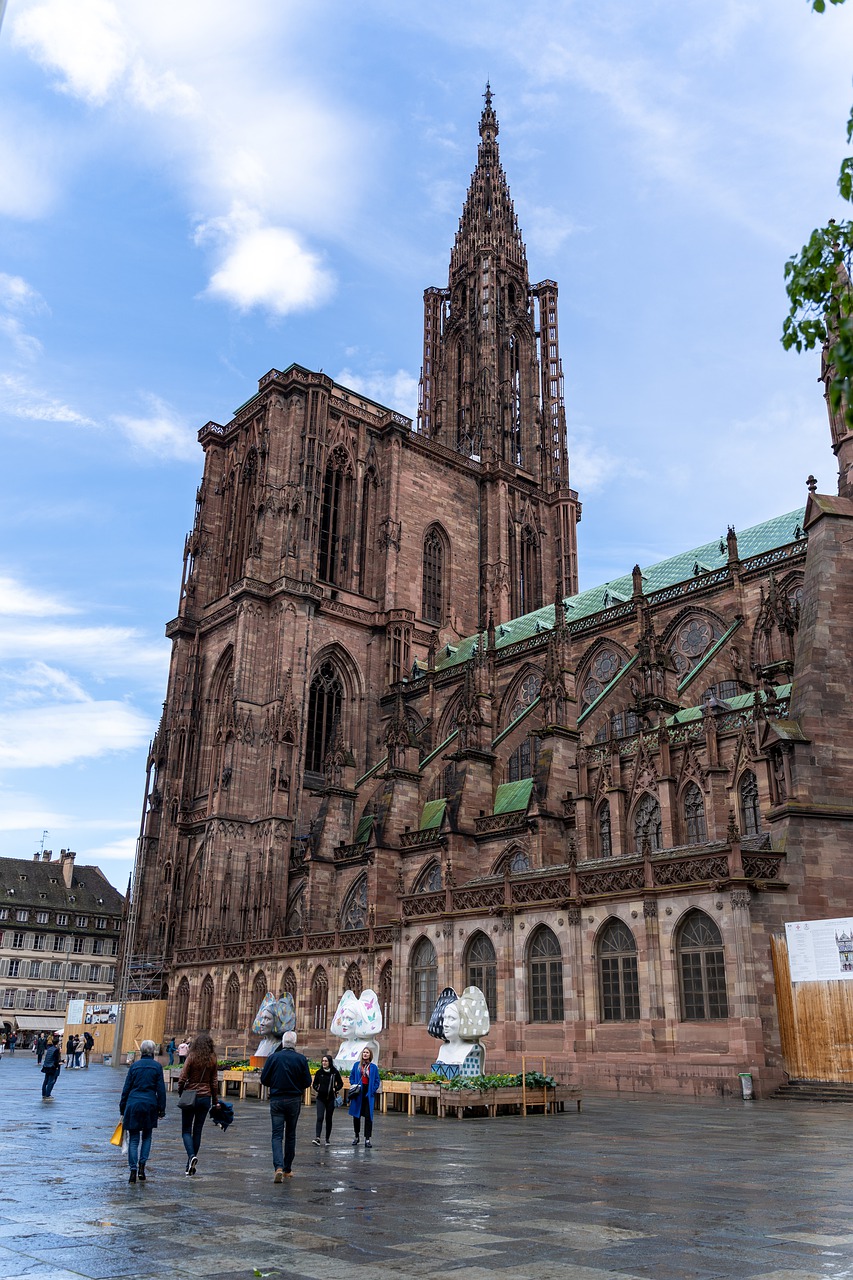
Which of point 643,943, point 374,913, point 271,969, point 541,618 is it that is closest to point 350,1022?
point 643,943

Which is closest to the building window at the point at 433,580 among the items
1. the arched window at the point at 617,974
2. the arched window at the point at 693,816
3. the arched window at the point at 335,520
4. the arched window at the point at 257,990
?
the arched window at the point at 335,520

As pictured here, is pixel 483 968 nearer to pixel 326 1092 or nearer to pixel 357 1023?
pixel 357 1023

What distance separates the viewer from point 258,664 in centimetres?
5916

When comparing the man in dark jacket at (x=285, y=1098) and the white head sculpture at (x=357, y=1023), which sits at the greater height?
the white head sculpture at (x=357, y=1023)

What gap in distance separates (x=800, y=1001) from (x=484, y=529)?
5238 centimetres

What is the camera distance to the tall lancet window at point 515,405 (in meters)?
79.1

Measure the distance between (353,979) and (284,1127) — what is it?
30.3 m

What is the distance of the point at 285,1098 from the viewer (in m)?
11.1

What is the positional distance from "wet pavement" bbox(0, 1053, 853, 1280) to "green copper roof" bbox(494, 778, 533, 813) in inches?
1015

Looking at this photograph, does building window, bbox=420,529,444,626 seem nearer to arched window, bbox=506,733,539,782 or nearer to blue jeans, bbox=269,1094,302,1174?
arched window, bbox=506,733,539,782

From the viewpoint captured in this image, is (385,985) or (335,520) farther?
(335,520)

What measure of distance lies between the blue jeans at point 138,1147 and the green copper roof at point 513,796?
3083 centimetres

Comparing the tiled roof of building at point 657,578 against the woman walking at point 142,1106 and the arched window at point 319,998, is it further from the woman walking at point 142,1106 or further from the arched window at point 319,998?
the woman walking at point 142,1106

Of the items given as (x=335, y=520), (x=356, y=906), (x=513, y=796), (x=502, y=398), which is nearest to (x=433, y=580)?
(x=335, y=520)
